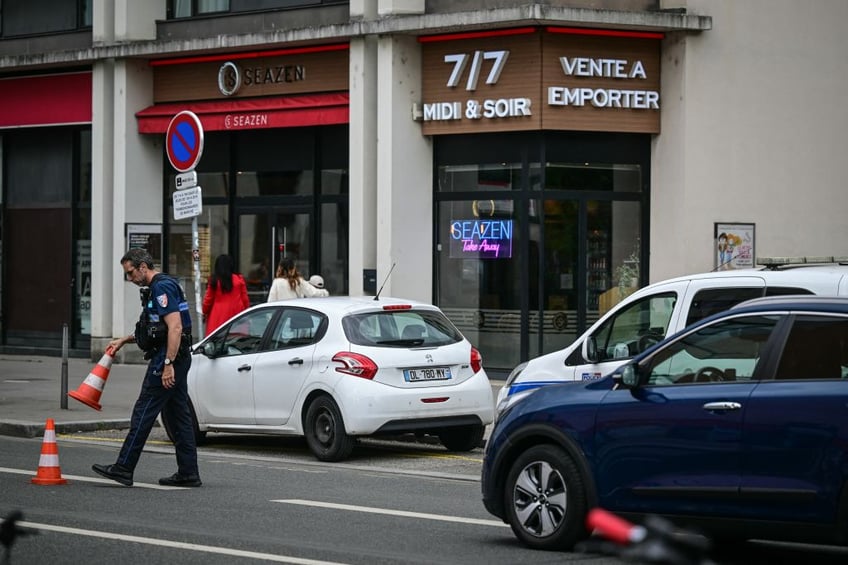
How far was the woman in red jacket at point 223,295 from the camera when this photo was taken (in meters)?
17.8

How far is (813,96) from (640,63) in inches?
107

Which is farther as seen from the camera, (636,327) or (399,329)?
(399,329)

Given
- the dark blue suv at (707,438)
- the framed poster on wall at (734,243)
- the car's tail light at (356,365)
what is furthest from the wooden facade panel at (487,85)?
the dark blue suv at (707,438)

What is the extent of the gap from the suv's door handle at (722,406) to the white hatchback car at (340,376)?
5891 mm

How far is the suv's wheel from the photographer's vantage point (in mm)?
8172

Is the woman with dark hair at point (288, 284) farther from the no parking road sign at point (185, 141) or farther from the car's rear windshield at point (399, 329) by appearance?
the car's rear windshield at point (399, 329)

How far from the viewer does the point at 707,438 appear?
7.66 m

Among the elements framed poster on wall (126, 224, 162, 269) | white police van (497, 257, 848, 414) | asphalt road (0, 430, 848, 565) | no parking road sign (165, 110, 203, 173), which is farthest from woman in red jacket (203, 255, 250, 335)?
framed poster on wall (126, 224, 162, 269)

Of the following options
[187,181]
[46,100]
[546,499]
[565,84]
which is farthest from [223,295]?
[46,100]

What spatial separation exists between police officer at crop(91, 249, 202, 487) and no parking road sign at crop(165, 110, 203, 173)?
17.1ft

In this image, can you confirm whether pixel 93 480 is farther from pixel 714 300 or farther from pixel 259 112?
pixel 259 112

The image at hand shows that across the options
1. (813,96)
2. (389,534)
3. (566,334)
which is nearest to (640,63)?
(813,96)

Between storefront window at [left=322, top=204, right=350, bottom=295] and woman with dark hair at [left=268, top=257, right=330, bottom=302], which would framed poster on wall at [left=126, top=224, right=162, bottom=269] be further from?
woman with dark hair at [left=268, top=257, right=330, bottom=302]

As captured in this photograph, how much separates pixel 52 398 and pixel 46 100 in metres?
9.21
